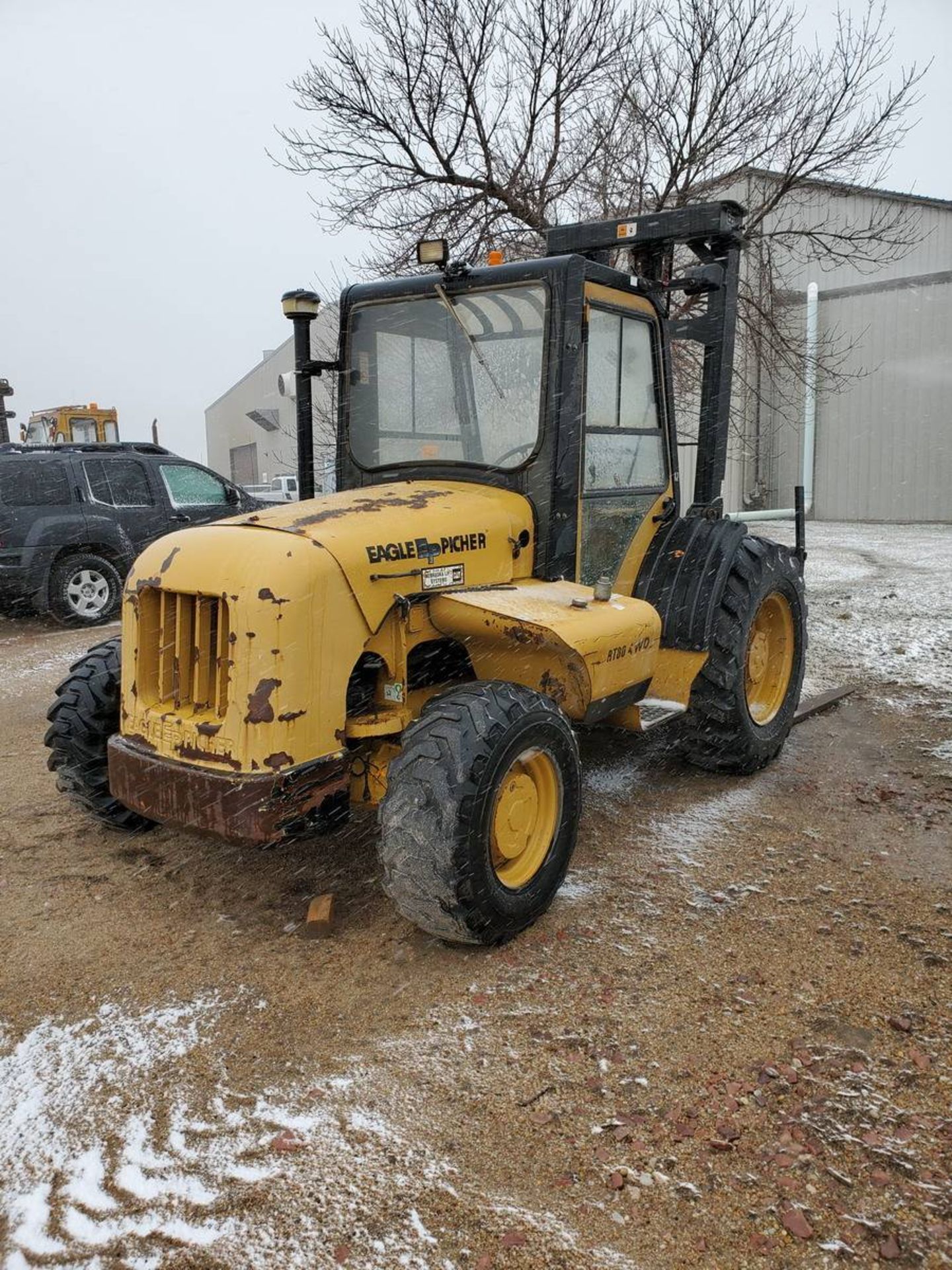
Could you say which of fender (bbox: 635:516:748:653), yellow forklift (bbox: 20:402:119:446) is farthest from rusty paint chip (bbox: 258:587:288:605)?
yellow forklift (bbox: 20:402:119:446)

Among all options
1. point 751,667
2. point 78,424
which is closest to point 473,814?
point 751,667

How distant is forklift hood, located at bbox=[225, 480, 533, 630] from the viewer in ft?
12.0

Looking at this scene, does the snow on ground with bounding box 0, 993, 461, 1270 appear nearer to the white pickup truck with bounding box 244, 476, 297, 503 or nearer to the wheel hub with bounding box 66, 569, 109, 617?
the wheel hub with bounding box 66, 569, 109, 617

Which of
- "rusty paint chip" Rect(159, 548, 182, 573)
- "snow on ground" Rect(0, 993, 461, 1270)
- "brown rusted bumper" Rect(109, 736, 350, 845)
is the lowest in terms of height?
"snow on ground" Rect(0, 993, 461, 1270)

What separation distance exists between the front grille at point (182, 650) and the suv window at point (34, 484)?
26.1ft

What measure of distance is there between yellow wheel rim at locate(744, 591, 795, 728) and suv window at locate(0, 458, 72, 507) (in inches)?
326

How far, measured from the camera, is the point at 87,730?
4281mm

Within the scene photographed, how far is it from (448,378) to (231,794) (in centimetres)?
210

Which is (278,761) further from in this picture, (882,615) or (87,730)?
(882,615)

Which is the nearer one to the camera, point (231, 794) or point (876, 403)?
point (231, 794)

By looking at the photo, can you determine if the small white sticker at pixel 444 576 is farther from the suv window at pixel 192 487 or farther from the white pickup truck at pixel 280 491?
the white pickup truck at pixel 280 491

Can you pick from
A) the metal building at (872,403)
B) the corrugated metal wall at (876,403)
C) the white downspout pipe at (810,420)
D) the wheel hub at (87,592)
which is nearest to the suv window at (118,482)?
the wheel hub at (87,592)

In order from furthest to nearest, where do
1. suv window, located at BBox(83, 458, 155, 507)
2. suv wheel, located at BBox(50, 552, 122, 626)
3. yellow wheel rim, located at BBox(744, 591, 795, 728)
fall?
suv window, located at BBox(83, 458, 155, 507), suv wheel, located at BBox(50, 552, 122, 626), yellow wheel rim, located at BBox(744, 591, 795, 728)

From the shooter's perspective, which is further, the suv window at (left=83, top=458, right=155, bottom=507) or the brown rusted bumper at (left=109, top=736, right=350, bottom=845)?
the suv window at (left=83, top=458, right=155, bottom=507)
